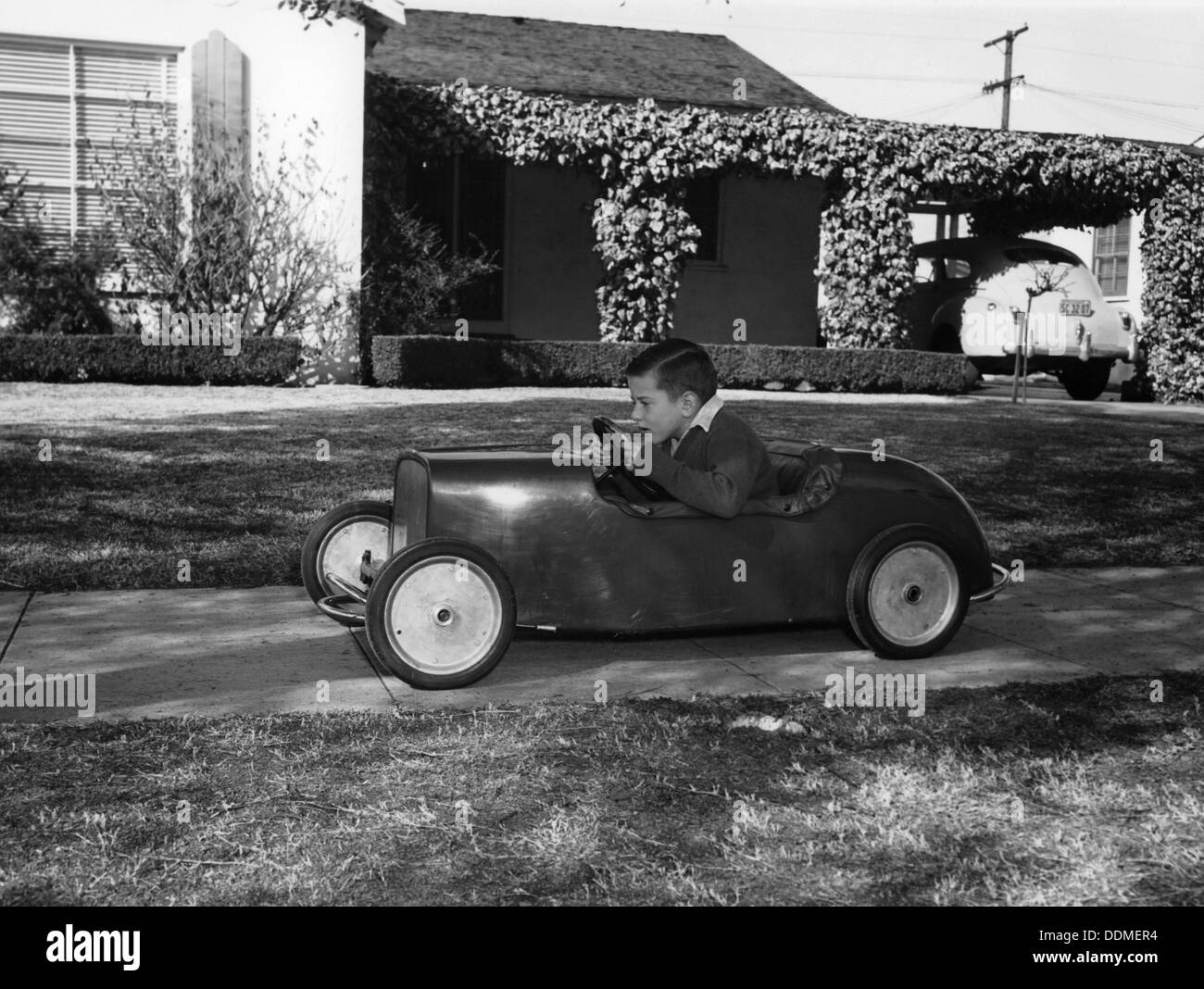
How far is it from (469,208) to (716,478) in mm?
15741

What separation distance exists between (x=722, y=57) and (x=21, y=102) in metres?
12.1

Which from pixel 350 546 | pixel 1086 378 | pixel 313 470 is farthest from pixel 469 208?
pixel 350 546

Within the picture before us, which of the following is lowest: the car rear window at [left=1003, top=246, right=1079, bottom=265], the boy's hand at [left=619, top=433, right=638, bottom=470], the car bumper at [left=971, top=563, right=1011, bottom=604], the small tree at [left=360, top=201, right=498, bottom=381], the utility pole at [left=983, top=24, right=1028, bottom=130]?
the car bumper at [left=971, top=563, right=1011, bottom=604]

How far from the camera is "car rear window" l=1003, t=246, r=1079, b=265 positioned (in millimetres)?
18297

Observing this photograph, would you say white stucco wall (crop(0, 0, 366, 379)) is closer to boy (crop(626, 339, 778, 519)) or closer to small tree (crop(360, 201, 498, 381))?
small tree (crop(360, 201, 498, 381))

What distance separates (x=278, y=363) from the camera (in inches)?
541

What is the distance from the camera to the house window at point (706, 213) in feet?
68.8

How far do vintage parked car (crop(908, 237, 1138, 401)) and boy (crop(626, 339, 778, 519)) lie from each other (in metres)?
13.2

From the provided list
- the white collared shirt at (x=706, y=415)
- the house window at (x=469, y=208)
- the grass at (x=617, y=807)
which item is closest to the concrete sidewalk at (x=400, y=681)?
the grass at (x=617, y=807)

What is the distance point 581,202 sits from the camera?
2028 cm

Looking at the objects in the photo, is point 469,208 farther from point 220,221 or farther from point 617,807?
point 617,807


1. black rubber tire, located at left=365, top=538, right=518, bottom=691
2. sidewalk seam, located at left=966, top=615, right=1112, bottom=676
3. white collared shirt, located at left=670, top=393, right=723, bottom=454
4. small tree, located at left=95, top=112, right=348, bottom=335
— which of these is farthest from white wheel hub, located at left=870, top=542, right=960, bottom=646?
small tree, located at left=95, top=112, right=348, bottom=335
